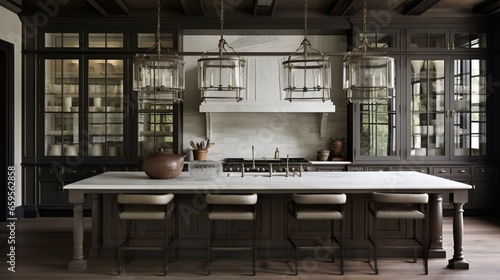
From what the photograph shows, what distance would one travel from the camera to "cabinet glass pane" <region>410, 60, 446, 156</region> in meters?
7.02

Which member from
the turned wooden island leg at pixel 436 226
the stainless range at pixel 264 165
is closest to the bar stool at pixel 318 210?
the turned wooden island leg at pixel 436 226

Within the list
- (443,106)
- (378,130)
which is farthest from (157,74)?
(443,106)

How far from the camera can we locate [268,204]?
4707 mm

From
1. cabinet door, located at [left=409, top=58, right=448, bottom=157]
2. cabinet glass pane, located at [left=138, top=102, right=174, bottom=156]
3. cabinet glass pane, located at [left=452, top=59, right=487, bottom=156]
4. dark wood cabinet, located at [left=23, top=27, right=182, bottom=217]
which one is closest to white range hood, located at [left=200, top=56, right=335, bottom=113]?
cabinet glass pane, located at [left=138, top=102, right=174, bottom=156]

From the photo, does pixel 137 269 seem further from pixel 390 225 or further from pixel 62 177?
pixel 62 177

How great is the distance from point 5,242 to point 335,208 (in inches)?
147

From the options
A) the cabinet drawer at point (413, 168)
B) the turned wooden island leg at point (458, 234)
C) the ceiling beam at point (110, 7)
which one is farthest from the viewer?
the cabinet drawer at point (413, 168)

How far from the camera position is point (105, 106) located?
7051mm

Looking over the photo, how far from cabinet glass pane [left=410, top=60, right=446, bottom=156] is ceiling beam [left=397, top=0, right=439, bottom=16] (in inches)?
27.6

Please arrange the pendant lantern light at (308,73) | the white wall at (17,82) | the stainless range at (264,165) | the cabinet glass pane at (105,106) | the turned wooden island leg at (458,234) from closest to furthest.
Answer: the pendant lantern light at (308,73)
the turned wooden island leg at (458,234)
the white wall at (17,82)
the stainless range at (264,165)
the cabinet glass pane at (105,106)

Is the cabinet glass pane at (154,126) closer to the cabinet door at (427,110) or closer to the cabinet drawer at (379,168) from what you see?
the cabinet drawer at (379,168)

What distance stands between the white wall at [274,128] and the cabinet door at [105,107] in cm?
107

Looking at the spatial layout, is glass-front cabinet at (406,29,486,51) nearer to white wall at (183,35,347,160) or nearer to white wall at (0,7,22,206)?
white wall at (183,35,347,160)

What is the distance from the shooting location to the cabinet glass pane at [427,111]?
7020mm
